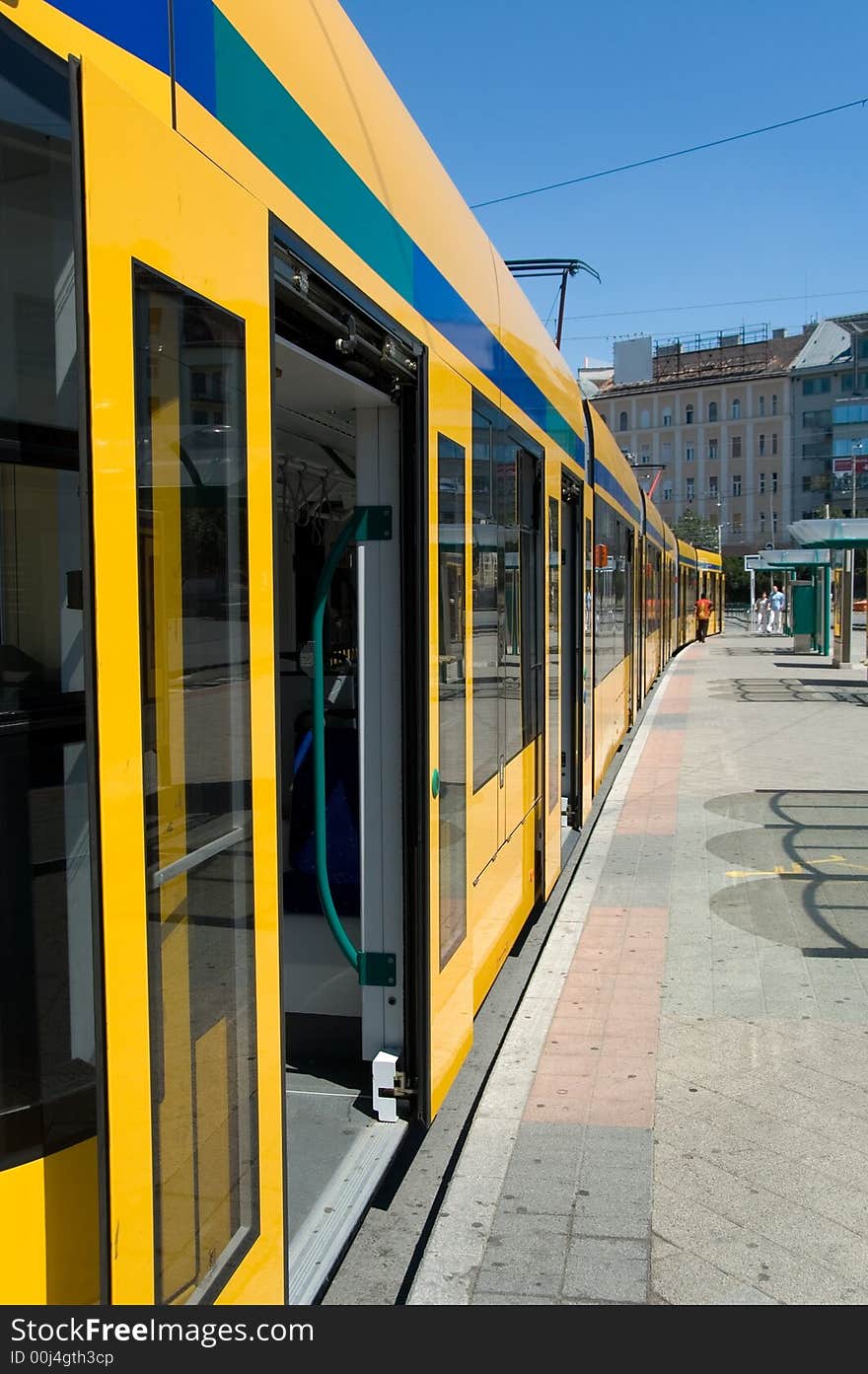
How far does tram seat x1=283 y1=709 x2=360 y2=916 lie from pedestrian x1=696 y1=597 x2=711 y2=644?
135ft

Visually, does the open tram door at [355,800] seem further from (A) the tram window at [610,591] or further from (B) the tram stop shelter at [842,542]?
(B) the tram stop shelter at [842,542]

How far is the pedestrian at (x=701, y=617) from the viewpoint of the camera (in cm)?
4506

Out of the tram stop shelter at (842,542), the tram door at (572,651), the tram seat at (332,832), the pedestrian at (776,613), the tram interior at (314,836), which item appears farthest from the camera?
the pedestrian at (776,613)

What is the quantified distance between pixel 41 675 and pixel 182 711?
24cm

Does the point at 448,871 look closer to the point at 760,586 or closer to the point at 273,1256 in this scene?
the point at 273,1256

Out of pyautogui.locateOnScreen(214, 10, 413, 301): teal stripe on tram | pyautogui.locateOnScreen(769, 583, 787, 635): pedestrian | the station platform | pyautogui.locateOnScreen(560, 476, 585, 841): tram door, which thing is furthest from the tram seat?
pyautogui.locateOnScreen(769, 583, 787, 635): pedestrian

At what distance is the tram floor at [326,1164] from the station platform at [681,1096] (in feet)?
0.84

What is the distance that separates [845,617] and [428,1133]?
24898mm

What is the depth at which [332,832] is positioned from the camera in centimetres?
496

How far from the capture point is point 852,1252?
3459 millimetres

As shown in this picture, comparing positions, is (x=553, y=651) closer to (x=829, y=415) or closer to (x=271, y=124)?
(x=271, y=124)

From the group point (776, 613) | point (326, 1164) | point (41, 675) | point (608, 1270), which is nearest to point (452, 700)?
point (326, 1164)

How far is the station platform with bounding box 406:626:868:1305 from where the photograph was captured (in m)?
3.40

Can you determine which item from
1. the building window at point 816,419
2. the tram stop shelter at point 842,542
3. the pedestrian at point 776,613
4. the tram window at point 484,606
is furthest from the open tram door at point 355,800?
the building window at point 816,419
